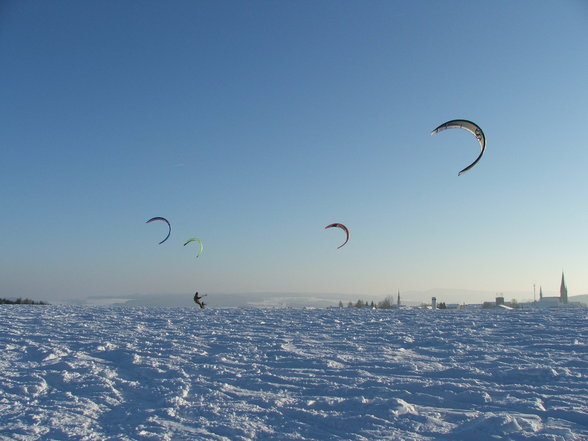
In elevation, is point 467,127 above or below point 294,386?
above

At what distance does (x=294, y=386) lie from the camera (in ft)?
20.7

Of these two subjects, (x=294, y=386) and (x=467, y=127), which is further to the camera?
(x=467, y=127)

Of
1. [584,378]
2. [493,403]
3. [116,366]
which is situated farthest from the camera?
[116,366]

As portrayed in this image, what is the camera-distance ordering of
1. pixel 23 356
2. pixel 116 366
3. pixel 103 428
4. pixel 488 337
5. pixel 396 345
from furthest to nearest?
pixel 488 337, pixel 396 345, pixel 23 356, pixel 116 366, pixel 103 428

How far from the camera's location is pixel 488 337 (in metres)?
10.5

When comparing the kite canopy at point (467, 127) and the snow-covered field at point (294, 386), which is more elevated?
the kite canopy at point (467, 127)

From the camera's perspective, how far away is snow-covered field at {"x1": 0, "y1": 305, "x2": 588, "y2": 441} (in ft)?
15.6

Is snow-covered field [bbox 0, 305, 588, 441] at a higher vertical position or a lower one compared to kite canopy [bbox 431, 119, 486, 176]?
lower

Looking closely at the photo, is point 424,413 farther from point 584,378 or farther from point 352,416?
point 584,378

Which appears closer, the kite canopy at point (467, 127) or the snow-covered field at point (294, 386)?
the snow-covered field at point (294, 386)

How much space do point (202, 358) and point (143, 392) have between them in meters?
2.16

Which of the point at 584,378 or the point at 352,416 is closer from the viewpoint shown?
the point at 352,416

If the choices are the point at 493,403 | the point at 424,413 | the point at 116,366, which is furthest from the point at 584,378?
the point at 116,366

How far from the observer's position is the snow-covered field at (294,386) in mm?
4742
